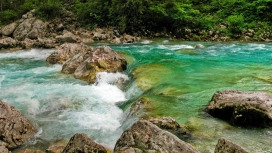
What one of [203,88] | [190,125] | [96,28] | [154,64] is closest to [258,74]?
[203,88]

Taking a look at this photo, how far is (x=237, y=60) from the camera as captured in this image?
14570 mm

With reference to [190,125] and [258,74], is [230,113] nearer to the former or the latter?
[190,125]

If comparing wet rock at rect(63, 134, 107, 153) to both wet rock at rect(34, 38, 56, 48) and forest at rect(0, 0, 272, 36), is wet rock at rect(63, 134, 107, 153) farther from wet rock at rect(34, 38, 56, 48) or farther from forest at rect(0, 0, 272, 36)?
forest at rect(0, 0, 272, 36)

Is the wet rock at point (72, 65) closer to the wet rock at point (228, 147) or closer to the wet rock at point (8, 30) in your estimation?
the wet rock at point (228, 147)

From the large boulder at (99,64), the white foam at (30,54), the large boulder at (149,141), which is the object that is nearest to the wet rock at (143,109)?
the large boulder at (149,141)

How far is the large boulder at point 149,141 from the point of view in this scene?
4.55 m

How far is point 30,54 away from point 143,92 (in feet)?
41.7

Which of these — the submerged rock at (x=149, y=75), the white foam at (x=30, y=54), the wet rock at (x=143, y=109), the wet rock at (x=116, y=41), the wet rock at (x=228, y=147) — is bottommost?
the white foam at (x=30, y=54)

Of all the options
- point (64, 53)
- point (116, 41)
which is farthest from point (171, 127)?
point (116, 41)

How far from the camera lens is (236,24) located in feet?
80.3

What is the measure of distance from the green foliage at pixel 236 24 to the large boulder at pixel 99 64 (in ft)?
46.6

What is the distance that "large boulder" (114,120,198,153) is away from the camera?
4555 millimetres

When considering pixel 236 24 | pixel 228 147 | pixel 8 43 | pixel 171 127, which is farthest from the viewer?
pixel 236 24

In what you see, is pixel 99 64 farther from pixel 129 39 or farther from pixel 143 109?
pixel 129 39
